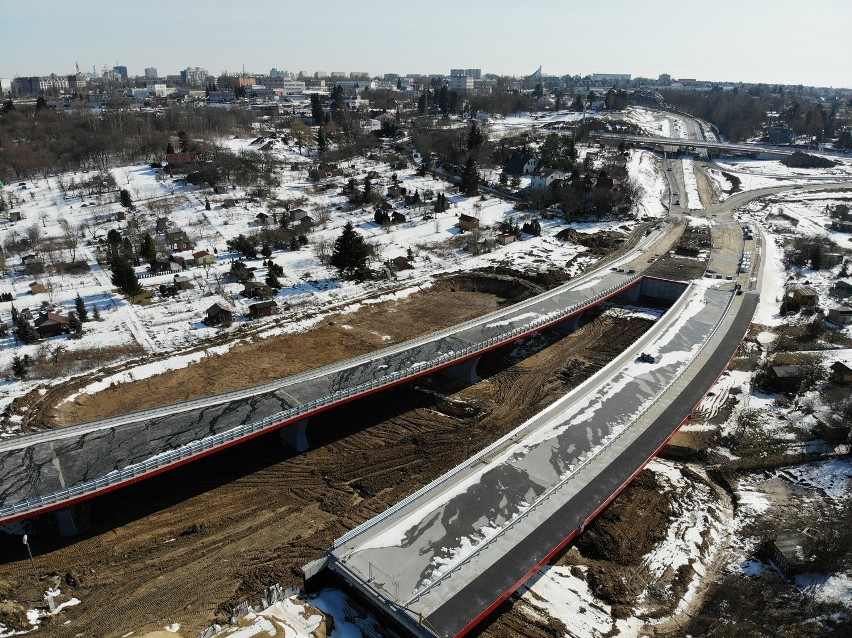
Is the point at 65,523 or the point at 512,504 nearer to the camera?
the point at 512,504

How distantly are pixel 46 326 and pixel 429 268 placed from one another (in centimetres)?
2870

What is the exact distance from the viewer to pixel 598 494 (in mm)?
19781

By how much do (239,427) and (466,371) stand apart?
13.7m

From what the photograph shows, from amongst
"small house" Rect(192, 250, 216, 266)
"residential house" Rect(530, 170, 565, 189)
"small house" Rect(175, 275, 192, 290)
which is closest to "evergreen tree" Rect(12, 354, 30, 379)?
"small house" Rect(175, 275, 192, 290)

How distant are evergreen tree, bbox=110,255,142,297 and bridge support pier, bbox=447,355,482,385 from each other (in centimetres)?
2452

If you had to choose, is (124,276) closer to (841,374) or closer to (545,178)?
(841,374)

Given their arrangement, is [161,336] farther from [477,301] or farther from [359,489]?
[477,301]

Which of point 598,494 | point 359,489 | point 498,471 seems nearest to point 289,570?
point 359,489

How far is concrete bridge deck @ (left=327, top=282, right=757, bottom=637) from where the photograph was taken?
632 inches

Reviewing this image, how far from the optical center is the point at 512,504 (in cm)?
1933

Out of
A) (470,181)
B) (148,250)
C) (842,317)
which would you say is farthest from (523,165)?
(148,250)

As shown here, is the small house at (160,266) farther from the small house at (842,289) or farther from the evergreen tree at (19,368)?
the small house at (842,289)

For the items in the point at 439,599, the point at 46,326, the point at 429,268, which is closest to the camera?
the point at 439,599

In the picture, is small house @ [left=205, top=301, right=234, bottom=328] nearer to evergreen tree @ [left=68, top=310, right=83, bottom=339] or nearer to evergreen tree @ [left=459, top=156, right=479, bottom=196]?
evergreen tree @ [left=68, top=310, right=83, bottom=339]
